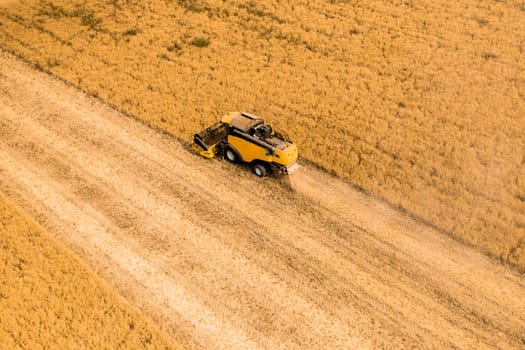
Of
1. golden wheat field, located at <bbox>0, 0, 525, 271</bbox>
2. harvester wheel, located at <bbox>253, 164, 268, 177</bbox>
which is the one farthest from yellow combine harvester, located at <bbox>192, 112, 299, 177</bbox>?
golden wheat field, located at <bbox>0, 0, 525, 271</bbox>

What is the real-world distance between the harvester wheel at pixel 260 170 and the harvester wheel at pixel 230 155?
959 mm

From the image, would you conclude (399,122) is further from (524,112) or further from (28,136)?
(28,136)

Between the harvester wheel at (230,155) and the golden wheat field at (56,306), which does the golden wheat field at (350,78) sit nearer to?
the harvester wheel at (230,155)

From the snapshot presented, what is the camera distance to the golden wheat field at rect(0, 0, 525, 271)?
49.9 ft

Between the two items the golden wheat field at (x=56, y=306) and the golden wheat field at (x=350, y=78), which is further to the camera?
the golden wheat field at (x=350, y=78)

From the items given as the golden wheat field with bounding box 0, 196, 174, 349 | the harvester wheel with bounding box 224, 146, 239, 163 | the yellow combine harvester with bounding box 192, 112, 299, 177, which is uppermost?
the yellow combine harvester with bounding box 192, 112, 299, 177

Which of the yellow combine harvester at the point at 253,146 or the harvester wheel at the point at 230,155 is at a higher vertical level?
→ the yellow combine harvester at the point at 253,146

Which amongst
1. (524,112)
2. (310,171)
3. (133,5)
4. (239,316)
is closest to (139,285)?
(239,316)

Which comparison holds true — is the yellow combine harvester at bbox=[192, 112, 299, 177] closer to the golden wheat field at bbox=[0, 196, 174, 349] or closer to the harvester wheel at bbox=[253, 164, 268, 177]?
the harvester wheel at bbox=[253, 164, 268, 177]

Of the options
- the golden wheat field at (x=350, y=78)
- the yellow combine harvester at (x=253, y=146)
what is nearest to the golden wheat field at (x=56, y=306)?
the yellow combine harvester at (x=253, y=146)

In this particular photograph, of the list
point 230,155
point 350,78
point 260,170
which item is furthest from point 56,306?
point 350,78

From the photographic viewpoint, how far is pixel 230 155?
15.8 m

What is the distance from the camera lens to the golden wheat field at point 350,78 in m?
15.2

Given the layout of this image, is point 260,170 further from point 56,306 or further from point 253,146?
point 56,306
